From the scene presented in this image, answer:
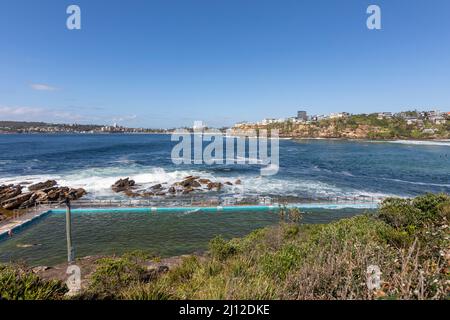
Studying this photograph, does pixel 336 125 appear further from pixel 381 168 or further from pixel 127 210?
pixel 127 210

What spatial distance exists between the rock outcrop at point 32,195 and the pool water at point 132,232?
492 centimetres

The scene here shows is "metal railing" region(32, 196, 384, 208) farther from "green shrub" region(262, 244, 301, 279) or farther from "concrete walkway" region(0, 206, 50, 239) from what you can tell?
"green shrub" region(262, 244, 301, 279)

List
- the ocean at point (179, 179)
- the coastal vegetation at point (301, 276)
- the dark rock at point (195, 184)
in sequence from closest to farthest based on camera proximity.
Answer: the coastal vegetation at point (301, 276), the ocean at point (179, 179), the dark rock at point (195, 184)

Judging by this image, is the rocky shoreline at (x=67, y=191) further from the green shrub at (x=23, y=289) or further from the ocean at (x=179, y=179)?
the green shrub at (x=23, y=289)

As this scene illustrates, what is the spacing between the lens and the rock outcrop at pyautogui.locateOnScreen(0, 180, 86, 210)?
27312 mm

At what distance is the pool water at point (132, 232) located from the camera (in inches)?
693

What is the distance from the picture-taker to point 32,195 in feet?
98.0

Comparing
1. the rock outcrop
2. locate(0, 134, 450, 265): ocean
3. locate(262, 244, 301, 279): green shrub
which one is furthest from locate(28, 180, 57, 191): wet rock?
locate(262, 244, 301, 279): green shrub

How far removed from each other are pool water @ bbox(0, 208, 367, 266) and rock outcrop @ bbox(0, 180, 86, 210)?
4921mm

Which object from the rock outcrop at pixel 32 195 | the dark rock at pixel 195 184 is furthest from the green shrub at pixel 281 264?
the dark rock at pixel 195 184

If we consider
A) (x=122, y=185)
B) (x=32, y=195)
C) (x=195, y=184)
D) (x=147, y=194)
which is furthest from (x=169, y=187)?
(x=32, y=195)

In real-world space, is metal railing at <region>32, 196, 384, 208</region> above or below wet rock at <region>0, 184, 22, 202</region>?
below

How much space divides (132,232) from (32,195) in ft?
57.2
